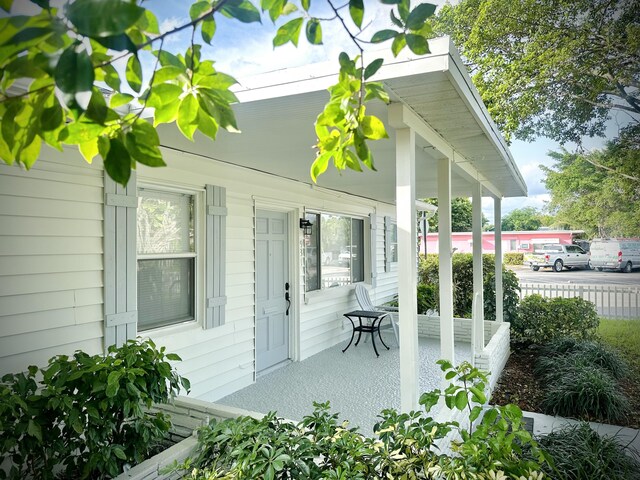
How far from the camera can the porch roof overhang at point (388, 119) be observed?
2.06 m

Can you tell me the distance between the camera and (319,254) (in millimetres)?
6336

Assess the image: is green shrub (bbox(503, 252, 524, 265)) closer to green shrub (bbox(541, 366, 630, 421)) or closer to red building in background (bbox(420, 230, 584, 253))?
red building in background (bbox(420, 230, 584, 253))

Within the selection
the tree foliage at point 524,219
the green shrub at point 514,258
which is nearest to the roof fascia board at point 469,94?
the tree foliage at point 524,219

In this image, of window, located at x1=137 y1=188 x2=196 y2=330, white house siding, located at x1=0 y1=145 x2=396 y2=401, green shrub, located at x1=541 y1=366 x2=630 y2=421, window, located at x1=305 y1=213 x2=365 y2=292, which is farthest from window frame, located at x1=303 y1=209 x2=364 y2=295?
green shrub, located at x1=541 y1=366 x2=630 y2=421

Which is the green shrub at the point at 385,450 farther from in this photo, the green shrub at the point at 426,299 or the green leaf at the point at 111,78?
the green shrub at the point at 426,299

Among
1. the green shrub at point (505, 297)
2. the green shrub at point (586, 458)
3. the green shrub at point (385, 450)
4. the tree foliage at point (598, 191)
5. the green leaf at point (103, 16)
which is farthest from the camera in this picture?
the green shrub at point (505, 297)

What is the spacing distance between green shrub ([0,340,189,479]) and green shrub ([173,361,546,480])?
0.40 m

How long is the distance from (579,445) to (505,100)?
28.8ft

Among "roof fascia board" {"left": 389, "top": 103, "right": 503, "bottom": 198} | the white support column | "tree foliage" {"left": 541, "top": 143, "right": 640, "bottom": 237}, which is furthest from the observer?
"tree foliage" {"left": 541, "top": 143, "right": 640, "bottom": 237}

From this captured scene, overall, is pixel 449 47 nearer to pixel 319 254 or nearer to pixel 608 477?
pixel 608 477

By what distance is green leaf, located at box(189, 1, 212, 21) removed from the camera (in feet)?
2.26

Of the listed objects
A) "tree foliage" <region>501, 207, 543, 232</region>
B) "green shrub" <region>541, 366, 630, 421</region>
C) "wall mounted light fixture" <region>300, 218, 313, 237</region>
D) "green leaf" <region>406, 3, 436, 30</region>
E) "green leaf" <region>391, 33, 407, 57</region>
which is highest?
"tree foliage" <region>501, 207, 543, 232</region>

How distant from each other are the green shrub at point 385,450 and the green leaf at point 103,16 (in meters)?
1.82

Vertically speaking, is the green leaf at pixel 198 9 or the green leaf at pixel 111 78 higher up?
the green leaf at pixel 198 9
